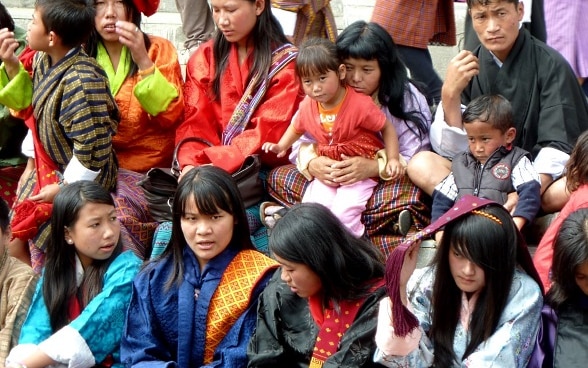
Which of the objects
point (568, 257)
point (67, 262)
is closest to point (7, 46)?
point (67, 262)

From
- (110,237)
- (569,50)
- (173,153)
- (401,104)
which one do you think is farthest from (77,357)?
(569,50)

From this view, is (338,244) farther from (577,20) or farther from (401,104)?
(577,20)

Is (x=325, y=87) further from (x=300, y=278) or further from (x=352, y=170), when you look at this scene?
(x=300, y=278)

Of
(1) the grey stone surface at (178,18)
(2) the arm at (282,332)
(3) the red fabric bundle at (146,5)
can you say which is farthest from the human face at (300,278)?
(1) the grey stone surface at (178,18)

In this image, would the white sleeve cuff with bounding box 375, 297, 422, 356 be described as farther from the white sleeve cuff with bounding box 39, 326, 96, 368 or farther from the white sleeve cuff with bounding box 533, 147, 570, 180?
the white sleeve cuff with bounding box 533, 147, 570, 180

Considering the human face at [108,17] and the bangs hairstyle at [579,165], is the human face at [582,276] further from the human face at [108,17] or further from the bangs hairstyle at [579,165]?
the human face at [108,17]

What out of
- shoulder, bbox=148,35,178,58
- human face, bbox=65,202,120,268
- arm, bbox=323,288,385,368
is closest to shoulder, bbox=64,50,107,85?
shoulder, bbox=148,35,178,58

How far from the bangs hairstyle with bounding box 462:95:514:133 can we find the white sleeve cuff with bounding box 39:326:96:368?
179 cm

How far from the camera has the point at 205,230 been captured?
4004 millimetres

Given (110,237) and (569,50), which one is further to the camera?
(569,50)

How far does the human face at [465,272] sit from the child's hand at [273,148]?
1381 millimetres

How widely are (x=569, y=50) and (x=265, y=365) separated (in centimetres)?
261

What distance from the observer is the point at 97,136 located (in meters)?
4.76

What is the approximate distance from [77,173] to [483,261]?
2.02 m
